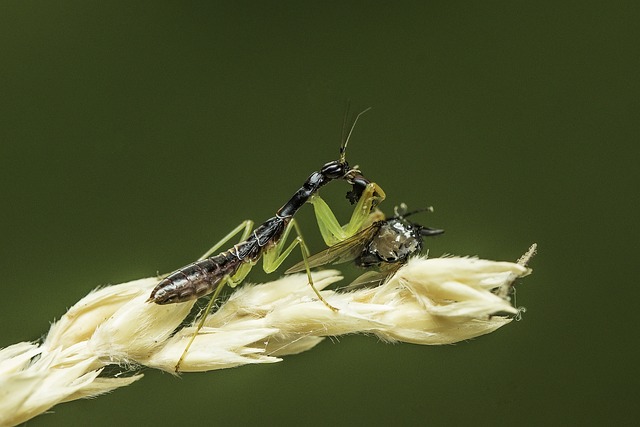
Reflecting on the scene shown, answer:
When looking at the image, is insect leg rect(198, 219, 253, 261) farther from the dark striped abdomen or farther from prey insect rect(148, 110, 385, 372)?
the dark striped abdomen

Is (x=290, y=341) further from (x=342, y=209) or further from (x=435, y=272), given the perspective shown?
(x=342, y=209)

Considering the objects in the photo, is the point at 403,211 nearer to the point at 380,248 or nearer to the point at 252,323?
the point at 380,248

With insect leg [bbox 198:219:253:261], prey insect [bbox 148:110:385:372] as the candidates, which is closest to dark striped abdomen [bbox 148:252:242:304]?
prey insect [bbox 148:110:385:372]

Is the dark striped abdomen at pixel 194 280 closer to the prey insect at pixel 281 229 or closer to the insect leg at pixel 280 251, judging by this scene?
the prey insect at pixel 281 229

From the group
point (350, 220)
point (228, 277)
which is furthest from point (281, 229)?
point (228, 277)

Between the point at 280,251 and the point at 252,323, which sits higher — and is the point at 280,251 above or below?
above

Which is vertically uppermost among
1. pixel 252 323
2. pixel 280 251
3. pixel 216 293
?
pixel 280 251
